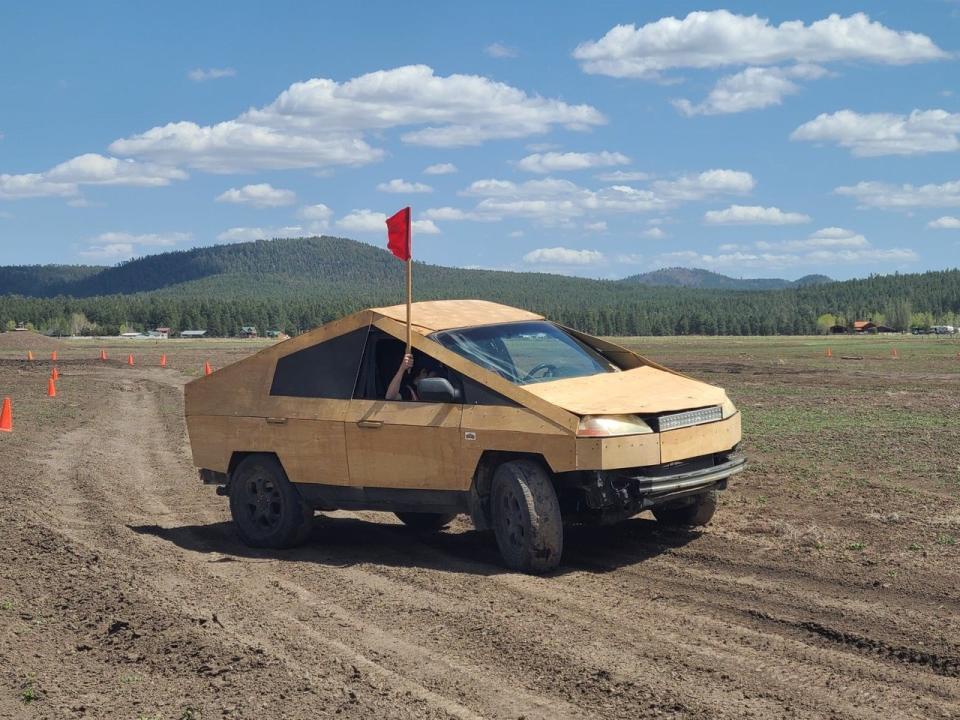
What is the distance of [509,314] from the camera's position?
960 centimetres

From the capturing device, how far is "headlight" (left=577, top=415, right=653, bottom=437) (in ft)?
25.0

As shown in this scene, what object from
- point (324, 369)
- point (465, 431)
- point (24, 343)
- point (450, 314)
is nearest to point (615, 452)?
point (465, 431)

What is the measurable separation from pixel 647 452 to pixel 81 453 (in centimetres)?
1132

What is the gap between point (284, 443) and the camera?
9.29 metres

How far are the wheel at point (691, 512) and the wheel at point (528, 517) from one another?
1.51m

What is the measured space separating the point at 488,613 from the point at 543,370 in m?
2.50

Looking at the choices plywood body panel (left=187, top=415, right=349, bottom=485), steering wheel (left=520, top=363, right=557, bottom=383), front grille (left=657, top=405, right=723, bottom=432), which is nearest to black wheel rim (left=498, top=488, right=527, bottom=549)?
steering wheel (left=520, top=363, right=557, bottom=383)

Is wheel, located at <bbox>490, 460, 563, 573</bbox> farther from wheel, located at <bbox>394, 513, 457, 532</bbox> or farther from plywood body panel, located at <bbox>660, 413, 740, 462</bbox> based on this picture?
wheel, located at <bbox>394, 513, 457, 532</bbox>

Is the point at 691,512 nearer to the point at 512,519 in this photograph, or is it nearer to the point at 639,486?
the point at 639,486

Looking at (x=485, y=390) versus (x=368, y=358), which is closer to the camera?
(x=485, y=390)

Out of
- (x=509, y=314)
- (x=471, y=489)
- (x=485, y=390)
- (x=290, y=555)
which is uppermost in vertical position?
(x=509, y=314)

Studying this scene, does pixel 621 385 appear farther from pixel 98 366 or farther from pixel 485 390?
pixel 98 366

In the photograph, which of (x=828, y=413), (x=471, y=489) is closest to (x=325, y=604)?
(x=471, y=489)

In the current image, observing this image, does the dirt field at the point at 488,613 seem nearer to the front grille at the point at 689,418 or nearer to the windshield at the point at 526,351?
the front grille at the point at 689,418
